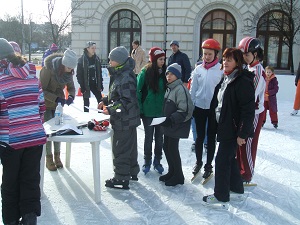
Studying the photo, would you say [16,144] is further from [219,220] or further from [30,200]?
[219,220]

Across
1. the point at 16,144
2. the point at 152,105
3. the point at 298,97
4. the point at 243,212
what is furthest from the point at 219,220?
the point at 298,97

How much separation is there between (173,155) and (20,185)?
1.91m

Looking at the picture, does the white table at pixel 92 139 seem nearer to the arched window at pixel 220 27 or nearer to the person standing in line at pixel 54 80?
the person standing in line at pixel 54 80

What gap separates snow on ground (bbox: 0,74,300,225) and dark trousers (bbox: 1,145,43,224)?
372mm

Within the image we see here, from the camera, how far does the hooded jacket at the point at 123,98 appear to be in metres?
4.03

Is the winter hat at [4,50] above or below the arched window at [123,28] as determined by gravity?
below

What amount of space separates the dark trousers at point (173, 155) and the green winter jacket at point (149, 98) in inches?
16.7

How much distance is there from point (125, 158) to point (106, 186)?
447 millimetres

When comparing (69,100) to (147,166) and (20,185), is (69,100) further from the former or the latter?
(20,185)

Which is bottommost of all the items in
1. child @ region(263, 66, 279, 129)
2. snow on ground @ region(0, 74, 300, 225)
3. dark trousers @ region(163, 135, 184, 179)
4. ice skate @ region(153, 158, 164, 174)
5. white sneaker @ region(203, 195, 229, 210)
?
snow on ground @ region(0, 74, 300, 225)

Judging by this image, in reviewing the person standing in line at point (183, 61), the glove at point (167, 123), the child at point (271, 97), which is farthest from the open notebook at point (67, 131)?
the child at point (271, 97)

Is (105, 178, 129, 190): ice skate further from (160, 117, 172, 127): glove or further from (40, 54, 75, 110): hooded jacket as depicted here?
(40, 54, 75, 110): hooded jacket

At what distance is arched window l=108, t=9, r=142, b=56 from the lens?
22.2 m

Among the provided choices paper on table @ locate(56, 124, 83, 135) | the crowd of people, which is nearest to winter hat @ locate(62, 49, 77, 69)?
the crowd of people
